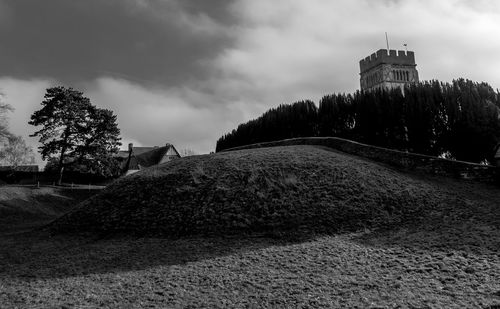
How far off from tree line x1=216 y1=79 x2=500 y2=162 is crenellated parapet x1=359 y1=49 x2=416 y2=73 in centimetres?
2964

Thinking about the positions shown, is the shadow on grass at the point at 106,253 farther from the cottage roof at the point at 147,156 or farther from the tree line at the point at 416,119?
the cottage roof at the point at 147,156

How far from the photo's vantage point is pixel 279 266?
9703 millimetres

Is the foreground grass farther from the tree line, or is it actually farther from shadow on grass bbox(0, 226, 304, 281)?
the tree line

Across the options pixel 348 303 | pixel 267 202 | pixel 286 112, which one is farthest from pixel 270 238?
pixel 286 112

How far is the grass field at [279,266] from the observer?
25.0 ft

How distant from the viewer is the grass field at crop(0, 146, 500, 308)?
7621mm

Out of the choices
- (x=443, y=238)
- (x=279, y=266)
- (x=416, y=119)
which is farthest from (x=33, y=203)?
(x=416, y=119)

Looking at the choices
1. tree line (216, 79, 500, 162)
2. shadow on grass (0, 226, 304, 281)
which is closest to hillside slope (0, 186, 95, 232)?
shadow on grass (0, 226, 304, 281)

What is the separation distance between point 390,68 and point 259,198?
186ft

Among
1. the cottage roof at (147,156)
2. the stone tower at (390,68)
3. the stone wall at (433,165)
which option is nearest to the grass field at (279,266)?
the stone wall at (433,165)

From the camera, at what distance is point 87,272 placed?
9625 mm

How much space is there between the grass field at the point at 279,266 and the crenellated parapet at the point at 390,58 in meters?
A: 52.8

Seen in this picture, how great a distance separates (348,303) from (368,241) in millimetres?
4885

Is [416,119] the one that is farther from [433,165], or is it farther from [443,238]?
[443,238]
